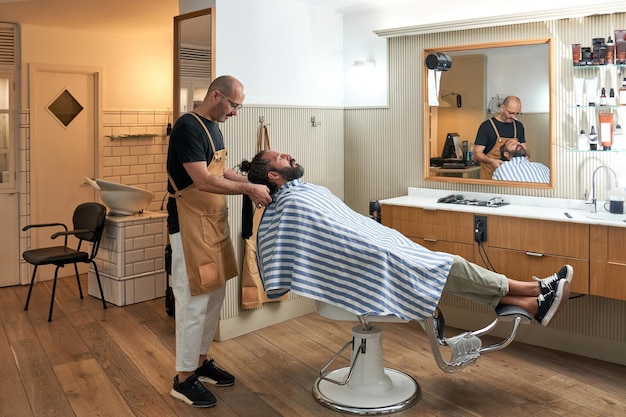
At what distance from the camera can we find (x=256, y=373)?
3438mm

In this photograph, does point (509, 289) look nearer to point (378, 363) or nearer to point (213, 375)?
point (378, 363)

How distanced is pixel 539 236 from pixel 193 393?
203cm

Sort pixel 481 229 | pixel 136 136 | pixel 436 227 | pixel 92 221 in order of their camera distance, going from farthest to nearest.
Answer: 1. pixel 136 136
2. pixel 92 221
3. pixel 436 227
4. pixel 481 229

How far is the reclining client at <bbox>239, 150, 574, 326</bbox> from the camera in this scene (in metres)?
2.78

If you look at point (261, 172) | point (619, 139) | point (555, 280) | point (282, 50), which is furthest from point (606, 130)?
point (282, 50)

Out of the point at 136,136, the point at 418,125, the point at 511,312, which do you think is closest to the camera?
the point at 511,312

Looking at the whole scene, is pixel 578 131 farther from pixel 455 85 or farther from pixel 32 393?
pixel 32 393

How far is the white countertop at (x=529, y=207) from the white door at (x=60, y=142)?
10.3 feet

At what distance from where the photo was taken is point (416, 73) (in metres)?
4.35

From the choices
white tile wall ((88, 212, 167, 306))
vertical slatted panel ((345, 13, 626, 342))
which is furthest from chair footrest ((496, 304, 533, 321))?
white tile wall ((88, 212, 167, 306))

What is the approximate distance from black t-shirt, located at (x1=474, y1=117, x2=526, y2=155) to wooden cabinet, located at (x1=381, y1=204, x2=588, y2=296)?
1.82 feet

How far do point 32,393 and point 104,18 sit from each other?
10.4 feet

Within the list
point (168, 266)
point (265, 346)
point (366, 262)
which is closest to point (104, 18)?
point (168, 266)

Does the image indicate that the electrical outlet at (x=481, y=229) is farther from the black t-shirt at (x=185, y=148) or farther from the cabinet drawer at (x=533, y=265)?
the black t-shirt at (x=185, y=148)
